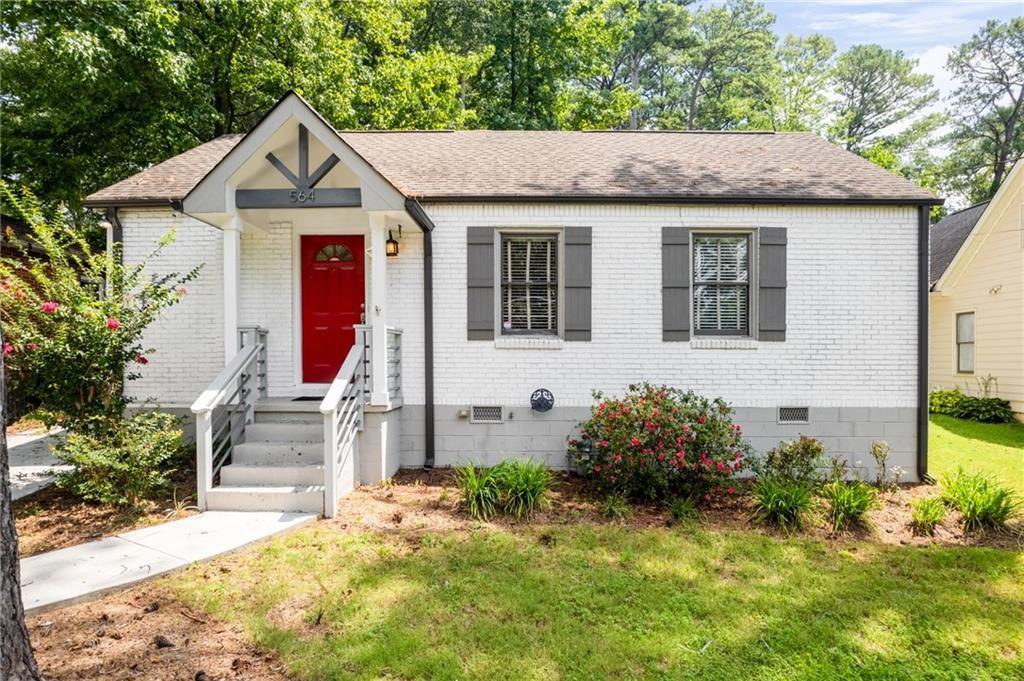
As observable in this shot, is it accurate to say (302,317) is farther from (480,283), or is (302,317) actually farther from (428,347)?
(480,283)

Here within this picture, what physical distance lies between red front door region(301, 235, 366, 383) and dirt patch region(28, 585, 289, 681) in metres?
4.16

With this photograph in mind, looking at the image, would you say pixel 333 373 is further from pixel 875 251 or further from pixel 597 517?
pixel 875 251

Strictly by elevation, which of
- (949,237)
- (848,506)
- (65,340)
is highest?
(949,237)

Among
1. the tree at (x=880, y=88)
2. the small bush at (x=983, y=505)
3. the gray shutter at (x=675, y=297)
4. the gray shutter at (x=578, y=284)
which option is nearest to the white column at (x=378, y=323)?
the gray shutter at (x=578, y=284)

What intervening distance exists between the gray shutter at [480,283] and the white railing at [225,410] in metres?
2.81

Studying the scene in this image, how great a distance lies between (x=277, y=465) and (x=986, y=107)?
4049 centimetres

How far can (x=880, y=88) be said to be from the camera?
30469 millimetres

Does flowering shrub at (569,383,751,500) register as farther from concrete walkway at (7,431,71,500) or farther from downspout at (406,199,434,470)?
concrete walkway at (7,431,71,500)

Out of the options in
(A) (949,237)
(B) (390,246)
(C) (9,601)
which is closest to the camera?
(C) (9,601)

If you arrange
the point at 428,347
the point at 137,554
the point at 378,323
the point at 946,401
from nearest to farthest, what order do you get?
1. the point at 137,554
2. the point at 378,323
3. the point at 428,347
4. the point at 946,401

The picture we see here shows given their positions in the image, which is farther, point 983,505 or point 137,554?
point 983,505

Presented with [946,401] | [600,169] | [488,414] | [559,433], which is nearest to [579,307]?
[559,433]

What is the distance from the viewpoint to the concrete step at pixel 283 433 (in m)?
6.45

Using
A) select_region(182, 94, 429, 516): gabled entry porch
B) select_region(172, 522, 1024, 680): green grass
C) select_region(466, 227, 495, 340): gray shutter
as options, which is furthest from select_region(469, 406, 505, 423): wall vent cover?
select_region(172, 522, 1024, 680): green grass
